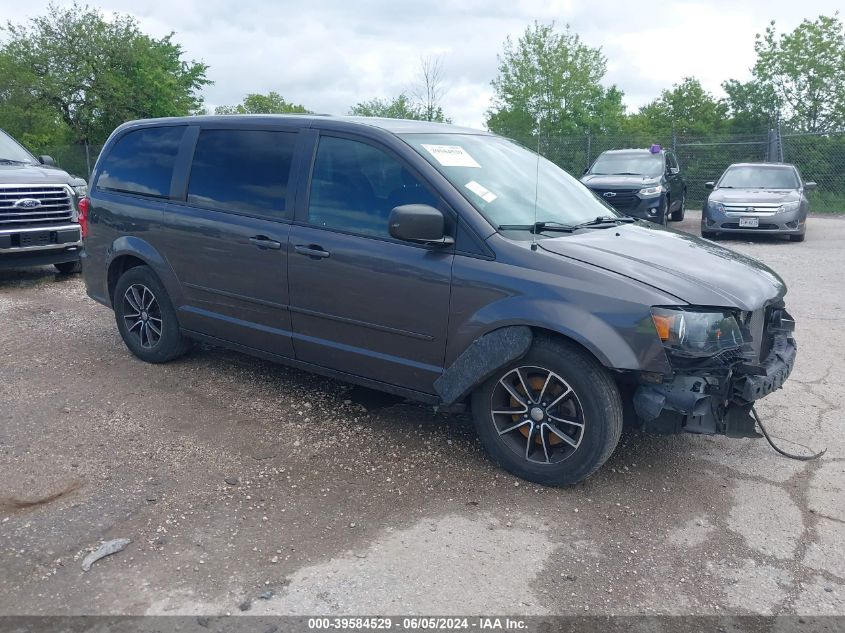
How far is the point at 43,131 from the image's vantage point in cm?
2812

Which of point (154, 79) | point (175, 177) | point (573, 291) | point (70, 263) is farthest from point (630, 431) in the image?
point (154, 79)

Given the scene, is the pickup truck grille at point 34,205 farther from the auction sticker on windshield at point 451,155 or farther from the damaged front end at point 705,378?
the damaged front end at point 705,378

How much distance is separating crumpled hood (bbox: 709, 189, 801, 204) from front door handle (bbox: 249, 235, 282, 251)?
1112 cm

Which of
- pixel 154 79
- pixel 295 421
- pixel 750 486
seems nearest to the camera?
pixel 750 486

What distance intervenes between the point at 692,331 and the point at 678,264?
0.54 metres

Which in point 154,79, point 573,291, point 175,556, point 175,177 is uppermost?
point 154,79

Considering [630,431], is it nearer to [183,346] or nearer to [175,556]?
[175,556]

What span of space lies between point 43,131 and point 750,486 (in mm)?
30062

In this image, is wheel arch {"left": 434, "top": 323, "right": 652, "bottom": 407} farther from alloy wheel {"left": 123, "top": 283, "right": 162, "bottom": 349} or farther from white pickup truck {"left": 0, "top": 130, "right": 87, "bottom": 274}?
white pickup truck {"left": 0, "top": 130, "right": 87, "bottom": 274}

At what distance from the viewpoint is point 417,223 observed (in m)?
3.83

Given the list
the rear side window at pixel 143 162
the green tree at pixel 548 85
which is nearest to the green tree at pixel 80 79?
the green tree at pixel 548 85

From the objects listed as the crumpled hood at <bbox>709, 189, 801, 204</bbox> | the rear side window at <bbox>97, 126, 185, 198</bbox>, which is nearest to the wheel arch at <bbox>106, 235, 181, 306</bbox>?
the rear side window at <bbox>97, 126, 185, 198</bbox>

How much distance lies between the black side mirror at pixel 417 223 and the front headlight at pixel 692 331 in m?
1.16

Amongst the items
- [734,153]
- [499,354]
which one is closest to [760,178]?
[734,153]
